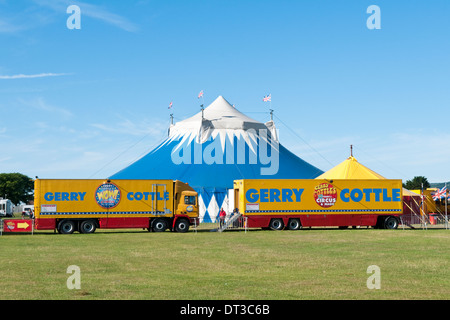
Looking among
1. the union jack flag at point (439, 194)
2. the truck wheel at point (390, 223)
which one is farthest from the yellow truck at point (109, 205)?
the union jack flag at point (439, 194)

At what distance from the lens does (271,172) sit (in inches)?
1823

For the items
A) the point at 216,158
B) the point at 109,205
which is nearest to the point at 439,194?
the point at 216,158

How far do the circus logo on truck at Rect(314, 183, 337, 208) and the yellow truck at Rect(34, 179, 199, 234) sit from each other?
786cm

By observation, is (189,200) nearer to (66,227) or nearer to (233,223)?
(233,223)

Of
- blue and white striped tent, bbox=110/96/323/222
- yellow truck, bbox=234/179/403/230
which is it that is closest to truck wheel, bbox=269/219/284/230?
yellow truck, bbox=234/179/403/230

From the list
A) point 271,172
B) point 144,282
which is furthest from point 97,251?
point 271,172

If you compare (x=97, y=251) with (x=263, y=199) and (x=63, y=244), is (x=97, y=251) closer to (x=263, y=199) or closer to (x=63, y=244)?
(x=63, y=244)

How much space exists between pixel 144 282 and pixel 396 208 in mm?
27674

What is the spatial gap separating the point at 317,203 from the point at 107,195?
12982 mm

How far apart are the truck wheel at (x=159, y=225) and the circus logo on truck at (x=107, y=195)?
2.56 m

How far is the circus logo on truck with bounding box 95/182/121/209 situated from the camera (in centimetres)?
3262

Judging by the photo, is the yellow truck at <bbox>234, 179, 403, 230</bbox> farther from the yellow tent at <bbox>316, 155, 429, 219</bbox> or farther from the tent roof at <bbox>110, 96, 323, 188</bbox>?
the tent roof at <bbox>110, 96, 323, 188</bbox>

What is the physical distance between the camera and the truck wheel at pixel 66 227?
106ft
